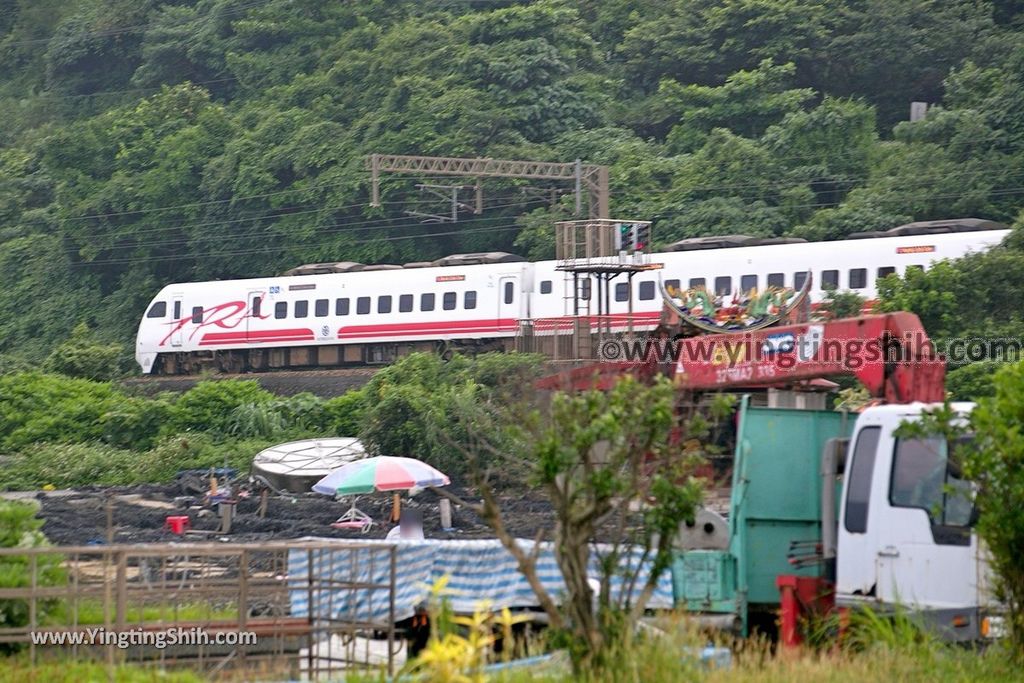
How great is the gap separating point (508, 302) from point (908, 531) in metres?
28.1

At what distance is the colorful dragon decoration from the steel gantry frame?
16.5 m

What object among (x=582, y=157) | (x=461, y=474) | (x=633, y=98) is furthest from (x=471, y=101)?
(x=461, y=474)

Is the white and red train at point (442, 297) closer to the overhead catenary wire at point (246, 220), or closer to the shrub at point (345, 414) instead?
the shrub at point (345, 414)

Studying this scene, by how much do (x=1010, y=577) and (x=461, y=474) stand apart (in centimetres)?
2055

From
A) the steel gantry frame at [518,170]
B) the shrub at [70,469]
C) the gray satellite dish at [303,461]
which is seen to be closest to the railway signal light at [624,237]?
the gray satellite dish at [303,461]

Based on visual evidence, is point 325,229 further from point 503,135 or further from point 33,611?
point 33,611

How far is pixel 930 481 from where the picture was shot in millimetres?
10891

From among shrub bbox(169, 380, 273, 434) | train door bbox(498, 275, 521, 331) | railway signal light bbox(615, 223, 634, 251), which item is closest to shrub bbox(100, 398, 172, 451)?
shrub bbox(169, 380, 273, 434)

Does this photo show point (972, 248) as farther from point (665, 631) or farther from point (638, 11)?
point (638, 11)

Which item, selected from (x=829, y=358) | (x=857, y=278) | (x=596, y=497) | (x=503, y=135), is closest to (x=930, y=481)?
(x=596, y=497)

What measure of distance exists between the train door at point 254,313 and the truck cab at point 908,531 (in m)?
32.7

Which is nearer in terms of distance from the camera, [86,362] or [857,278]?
[857,278]

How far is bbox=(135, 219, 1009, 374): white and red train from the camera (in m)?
34.5

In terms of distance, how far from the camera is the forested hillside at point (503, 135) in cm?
5041
